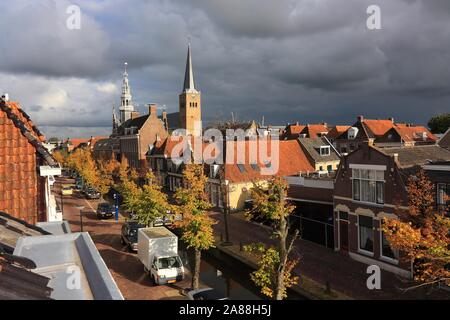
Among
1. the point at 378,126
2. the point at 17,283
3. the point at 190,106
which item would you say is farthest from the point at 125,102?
the point at 17,283

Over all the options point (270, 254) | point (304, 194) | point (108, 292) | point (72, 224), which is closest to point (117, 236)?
point (72, 224)

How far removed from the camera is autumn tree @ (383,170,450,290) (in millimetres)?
13967

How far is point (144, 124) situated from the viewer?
253ft

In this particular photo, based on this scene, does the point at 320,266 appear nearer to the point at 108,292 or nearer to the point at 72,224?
the point at 108,292

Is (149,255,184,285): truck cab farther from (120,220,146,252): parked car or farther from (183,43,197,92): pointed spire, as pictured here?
(183,43,197,92): pointed spire

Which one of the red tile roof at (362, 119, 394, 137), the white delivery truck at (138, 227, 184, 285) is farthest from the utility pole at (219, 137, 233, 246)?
the red tile roof at (362, 119, 394, 137)

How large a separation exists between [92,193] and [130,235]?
A: 29799mm

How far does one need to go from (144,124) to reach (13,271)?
243ft

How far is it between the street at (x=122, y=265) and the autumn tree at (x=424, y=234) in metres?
11.7

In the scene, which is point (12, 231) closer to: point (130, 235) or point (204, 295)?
point (204, 295)

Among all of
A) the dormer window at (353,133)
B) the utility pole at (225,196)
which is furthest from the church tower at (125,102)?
the utility pole at (225,196)

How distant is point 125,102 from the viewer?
120188 mm

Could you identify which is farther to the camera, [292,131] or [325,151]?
[292,131]

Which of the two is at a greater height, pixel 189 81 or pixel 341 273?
pixel 189 81
